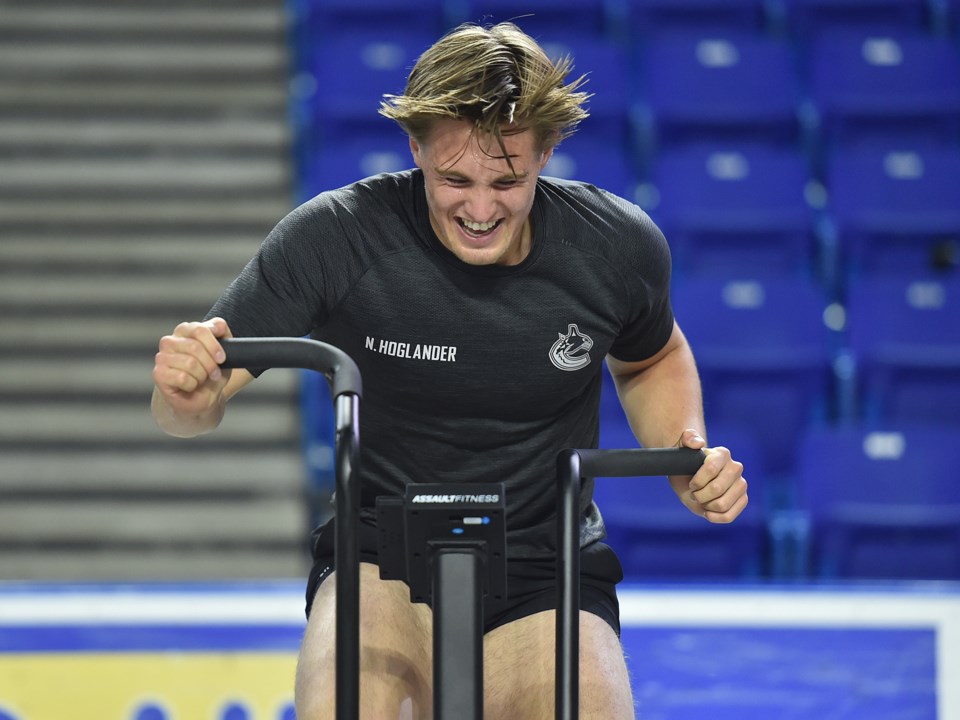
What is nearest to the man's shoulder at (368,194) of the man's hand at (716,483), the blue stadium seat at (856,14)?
the man's hand at (716,483)

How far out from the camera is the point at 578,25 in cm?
525

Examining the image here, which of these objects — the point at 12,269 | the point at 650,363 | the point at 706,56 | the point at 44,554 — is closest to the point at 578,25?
the point at 706,56

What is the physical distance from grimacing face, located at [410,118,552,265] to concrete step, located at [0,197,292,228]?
9.62ft

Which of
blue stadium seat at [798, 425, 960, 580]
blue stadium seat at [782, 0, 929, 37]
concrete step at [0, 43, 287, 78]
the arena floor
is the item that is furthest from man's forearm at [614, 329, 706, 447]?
blue stadium seat at [782, 0, 929, 37]

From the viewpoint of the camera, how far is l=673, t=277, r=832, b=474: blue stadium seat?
3.96 metres

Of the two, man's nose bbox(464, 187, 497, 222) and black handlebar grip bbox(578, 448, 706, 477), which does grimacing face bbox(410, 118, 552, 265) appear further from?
black handlebar grip bbox(578, 448, 706, 477)

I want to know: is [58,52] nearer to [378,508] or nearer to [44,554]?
[44,554]

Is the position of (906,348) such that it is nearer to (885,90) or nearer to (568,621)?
(885,90)

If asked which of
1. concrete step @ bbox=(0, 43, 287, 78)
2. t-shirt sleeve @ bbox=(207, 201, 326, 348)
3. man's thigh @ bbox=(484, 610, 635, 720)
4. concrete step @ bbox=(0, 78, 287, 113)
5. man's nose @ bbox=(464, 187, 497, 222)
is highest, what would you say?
concrete step @ bbox=(0, 43, 287, 78)

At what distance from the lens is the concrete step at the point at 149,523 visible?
4.04 m

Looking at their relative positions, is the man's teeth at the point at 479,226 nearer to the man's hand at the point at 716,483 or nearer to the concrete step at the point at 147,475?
the man's hand at the point at 716,483

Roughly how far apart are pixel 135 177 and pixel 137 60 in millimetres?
598

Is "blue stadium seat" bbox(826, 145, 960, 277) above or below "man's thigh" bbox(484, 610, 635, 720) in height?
above

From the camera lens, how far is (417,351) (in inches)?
73.8
